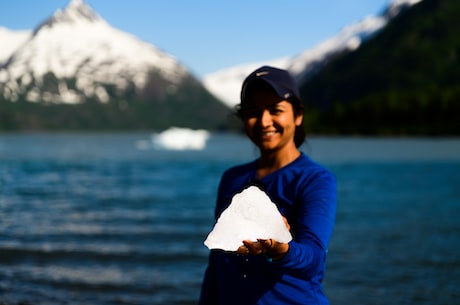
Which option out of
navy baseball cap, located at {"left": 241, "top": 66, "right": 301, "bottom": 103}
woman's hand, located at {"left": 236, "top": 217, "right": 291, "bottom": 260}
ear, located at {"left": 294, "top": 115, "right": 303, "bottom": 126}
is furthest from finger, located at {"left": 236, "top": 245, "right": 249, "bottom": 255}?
ear, located at {"left": 294, "top": 115, "right": 303, "bottom": 126}

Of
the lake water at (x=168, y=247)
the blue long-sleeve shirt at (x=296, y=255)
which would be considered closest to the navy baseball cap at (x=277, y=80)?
the blue long-sleeve shirt at (x=296, y=255)

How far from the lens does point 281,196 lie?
130 inches

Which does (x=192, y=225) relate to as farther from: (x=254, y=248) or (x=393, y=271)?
(x=254, y=248)

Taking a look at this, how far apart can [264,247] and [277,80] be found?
3.19 ft

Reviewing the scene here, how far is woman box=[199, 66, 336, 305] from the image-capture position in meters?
3.04

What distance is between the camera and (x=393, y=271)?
1365 cm

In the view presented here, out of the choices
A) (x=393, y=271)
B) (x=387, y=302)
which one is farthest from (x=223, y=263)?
(x=393, y=271)

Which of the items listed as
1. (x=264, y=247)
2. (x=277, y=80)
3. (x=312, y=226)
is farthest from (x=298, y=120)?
(x=264, y=247)

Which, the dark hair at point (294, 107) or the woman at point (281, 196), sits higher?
the dark hair at point (294, 107)

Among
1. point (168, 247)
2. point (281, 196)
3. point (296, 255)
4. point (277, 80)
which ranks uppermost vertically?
point (277, 80)

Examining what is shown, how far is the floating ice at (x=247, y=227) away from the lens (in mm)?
2588

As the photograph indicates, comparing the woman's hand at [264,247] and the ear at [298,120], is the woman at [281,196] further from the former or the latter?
the woman's hand at [264,247]

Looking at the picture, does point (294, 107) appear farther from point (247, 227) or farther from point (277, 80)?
point (247, 227)

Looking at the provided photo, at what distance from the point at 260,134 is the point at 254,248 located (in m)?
1.00
